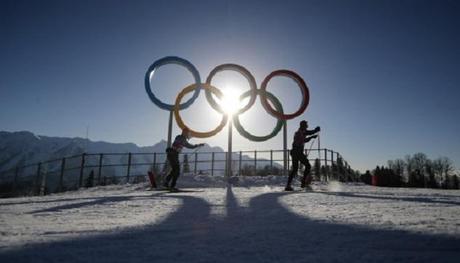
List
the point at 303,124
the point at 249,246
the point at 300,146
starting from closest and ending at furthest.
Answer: the point at 249,246 < the point at 300,146 < the point at 303,124

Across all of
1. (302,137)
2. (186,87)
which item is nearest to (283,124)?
(186,87)

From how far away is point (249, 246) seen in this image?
2.23 m

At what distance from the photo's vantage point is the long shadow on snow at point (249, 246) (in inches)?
75.5

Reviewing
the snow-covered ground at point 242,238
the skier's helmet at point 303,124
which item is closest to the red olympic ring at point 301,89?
the skier's helmet at point 303,124

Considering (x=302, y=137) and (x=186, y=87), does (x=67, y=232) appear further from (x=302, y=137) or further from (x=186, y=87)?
(x=186, y=87)

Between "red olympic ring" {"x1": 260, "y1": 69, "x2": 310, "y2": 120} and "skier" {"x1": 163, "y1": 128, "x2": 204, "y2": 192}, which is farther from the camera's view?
"red olympic ring" {"x1": 260, "y1": 69, "x2": 310, "y2": 120}

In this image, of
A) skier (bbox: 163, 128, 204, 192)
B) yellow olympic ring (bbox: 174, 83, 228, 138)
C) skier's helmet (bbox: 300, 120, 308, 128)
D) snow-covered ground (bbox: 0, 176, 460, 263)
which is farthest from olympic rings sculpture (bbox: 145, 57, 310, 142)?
snow-covered ground (bbox: 0, 176, 460, 263)

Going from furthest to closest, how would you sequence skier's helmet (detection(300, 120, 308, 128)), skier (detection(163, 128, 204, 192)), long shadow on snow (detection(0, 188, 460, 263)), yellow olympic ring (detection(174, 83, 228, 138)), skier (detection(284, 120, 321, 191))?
yellow olympic ring (detection(174, 83, 228, 138)) → skier (detection(163, 128, 204, 192)) → skier's helmet (detection(300, 120, 308, 128)) → skier (detection(284, 120, 321, 191)) → long shadow on snow (detection(0, 188, 460, 263))

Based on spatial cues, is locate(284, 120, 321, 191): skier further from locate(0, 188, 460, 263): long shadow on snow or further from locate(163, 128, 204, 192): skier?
locate(0, 188, 460, 263): long shadow on snow

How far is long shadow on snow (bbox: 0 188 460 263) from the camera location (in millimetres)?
1919

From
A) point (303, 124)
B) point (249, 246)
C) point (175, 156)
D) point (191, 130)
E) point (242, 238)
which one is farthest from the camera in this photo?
point (191, 130)

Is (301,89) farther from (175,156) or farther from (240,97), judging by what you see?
(175,156)

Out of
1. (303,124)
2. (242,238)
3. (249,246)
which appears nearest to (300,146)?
(303,124)

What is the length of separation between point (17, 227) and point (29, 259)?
146cm
